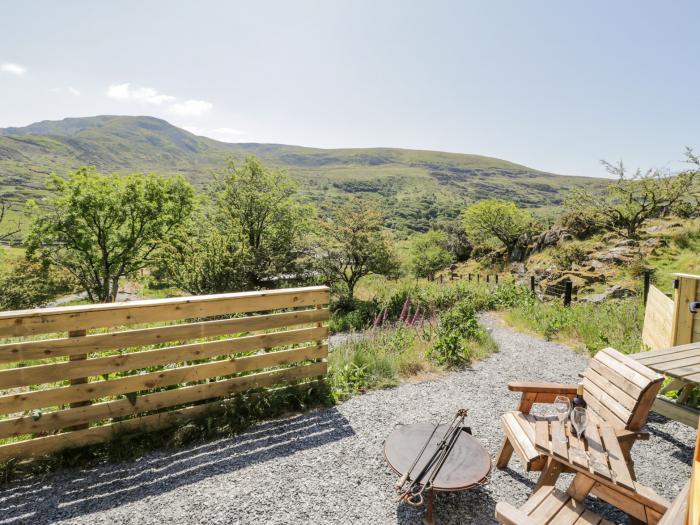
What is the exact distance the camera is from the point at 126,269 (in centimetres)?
2345

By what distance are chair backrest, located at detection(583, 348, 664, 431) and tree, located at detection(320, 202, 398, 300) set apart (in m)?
12.4

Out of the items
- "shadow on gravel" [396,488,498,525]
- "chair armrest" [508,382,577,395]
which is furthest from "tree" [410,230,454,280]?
"shadow on gravel" [396,488,498,525]

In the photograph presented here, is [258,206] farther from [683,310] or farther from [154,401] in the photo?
[683,310]

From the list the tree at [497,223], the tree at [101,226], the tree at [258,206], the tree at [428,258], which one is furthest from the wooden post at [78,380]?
the tree at [497,223]

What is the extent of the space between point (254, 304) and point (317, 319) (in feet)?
2.87

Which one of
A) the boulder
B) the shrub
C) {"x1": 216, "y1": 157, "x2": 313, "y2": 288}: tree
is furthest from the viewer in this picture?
{"x1": 216, "y1": 157, "x2": 313, "y2": 288}: tree

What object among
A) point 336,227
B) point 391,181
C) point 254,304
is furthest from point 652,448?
point 391,181

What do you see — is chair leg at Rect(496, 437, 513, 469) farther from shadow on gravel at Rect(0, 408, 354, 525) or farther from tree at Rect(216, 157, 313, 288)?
tree at Rect(216, 157, 313, 288)

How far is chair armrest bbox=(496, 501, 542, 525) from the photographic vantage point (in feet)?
6.61

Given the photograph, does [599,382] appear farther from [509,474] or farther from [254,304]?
[254,304]

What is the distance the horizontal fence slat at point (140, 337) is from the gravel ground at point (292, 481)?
114 cm

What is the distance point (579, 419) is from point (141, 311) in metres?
4.07

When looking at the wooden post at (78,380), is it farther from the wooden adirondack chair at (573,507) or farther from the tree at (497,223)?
the tree at (497,223)

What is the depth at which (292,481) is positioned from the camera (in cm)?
331
